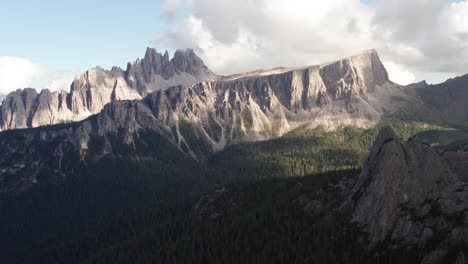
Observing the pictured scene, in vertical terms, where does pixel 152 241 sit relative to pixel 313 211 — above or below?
below

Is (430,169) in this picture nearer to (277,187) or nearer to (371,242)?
(371,242)

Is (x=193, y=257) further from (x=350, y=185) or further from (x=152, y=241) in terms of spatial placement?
(x=350, y=185)

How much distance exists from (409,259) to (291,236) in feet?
132

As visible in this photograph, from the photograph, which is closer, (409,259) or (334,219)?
(409,259)

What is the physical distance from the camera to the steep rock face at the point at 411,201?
360 feet

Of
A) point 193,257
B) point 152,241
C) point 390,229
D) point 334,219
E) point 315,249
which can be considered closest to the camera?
point 390,229

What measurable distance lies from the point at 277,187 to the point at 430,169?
7532 centimetres

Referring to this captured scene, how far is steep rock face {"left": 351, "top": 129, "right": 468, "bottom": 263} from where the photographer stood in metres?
110

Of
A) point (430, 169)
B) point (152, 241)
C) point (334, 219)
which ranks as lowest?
point (152, 241)

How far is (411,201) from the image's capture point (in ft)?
413

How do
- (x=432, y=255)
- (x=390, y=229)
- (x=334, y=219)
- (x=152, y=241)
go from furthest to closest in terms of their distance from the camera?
(x=152, y=241)
(x=334, y=219)
(x=390, y=229)
(x=432, y=255)

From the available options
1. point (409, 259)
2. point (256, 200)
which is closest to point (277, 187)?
point (256, 200)

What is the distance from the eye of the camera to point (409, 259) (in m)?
111

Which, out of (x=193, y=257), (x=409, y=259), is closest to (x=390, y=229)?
(x=409, y=259)
